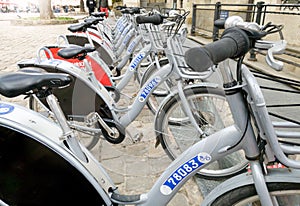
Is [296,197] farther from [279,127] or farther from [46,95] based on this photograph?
[46,95]

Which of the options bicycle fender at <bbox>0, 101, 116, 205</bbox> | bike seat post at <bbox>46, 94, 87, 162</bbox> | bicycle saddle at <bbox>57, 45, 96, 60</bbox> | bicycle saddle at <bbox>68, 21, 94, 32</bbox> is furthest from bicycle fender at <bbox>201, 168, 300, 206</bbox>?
bicycle saddle at <bbox>68, 21, 94, 32</bbox>

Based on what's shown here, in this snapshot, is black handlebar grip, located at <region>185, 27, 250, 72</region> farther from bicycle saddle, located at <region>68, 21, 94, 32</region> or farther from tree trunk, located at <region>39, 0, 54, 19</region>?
tree trunk, located at <region>39, 0, 54, 19</region>

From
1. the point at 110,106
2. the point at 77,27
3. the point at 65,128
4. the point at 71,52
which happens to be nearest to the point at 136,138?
the point at 110,106

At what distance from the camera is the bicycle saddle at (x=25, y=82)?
1.32 meters

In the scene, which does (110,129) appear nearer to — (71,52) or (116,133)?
(116,133)

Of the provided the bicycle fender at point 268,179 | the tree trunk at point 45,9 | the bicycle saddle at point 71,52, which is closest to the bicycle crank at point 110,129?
the bicycle saddle at point 71,52

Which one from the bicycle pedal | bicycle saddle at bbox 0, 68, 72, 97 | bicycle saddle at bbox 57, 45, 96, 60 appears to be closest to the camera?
bicycle saddle at bbox 0, 68, 72, 97

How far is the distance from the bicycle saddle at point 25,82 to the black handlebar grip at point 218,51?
2.67 feet

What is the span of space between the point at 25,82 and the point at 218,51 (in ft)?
3.27

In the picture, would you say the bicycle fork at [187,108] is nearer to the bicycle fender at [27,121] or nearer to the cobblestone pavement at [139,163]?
the cobblestone pavement at [139,163]

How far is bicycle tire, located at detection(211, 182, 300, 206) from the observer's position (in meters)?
1.04

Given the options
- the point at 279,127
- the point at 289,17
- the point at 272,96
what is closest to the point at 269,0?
the point at 289,17

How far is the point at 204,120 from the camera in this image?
2.22 m

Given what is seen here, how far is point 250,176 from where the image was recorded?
111cm
